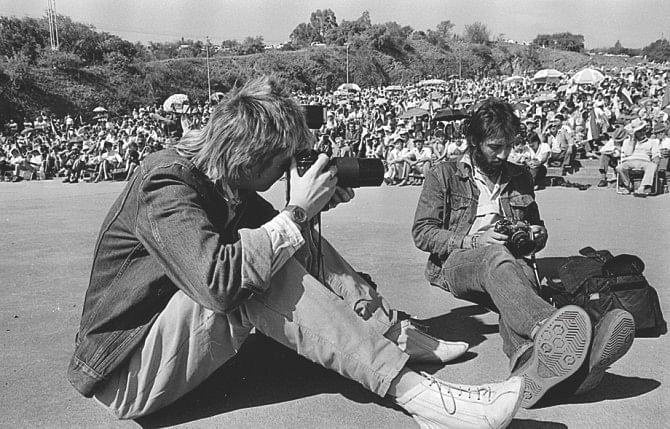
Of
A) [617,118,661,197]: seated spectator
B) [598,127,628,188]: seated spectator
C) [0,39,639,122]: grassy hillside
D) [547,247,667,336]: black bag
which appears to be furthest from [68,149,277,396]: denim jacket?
[0,39,639,122]: grassy hillside

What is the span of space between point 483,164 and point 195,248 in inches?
78.4

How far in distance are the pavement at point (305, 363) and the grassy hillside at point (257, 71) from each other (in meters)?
19.5

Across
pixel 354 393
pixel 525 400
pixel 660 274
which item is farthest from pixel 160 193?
pixel 660 274

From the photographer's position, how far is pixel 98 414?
2625 mm

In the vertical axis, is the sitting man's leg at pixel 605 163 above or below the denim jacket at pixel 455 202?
below

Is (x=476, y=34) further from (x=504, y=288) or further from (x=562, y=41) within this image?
(x=504, y=288)

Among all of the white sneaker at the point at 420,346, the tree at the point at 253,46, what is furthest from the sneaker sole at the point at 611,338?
the tree at the point at 253,46

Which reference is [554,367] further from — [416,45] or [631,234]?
[416,45]

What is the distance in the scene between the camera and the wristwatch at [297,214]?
235 centimetres

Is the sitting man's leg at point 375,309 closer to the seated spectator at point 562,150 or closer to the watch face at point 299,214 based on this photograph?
the watch face at point 299,214

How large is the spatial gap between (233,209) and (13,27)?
60.9 meters

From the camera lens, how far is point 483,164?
365 cm

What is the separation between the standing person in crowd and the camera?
7.18ft

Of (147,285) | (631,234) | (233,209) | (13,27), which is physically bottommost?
(631,234)
